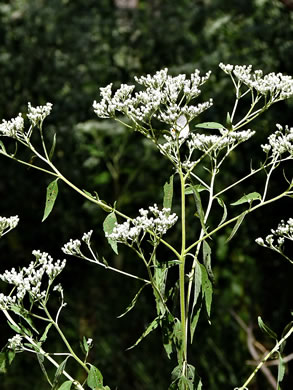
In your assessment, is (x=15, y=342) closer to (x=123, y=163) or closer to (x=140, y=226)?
(x=140, y=226)

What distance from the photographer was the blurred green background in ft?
11.2

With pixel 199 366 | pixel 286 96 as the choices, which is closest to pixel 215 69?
pixel 199 366

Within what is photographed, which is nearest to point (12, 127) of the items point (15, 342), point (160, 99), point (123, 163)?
point (160, 99)

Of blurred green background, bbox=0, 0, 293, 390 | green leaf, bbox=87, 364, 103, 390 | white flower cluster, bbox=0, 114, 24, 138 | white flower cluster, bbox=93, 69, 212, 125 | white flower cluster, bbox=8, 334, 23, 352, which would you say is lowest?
blurred green background, bbox=0, 0, 293, 390

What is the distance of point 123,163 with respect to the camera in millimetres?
4074

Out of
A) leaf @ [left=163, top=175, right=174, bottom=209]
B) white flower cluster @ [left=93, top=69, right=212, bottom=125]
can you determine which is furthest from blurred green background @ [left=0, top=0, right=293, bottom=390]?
white flower cluster @ [left=93, top=69, right=212, bottom=125]

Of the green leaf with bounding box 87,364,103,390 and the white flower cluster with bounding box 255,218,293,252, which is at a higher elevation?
the white flower cluster with bounding box 255,218,293,252

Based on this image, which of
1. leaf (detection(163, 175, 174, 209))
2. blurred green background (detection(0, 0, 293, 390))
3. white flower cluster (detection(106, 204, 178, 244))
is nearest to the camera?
white flower cluster (detection(106, 204, 178, 244))

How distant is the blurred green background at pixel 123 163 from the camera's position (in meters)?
3.42

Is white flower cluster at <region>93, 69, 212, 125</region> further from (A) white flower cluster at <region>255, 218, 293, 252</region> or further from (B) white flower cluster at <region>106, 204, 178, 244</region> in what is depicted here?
(A) white flower cluster at <region>255, 218, 293, 252</region>

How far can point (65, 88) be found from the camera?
14.0 ft

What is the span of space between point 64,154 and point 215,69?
3.46 ft

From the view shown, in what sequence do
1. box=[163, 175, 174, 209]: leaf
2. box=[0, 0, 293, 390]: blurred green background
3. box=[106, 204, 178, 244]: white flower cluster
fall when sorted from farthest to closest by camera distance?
1. box=[0, 0, 293, 390]: blurred green background
2. box=[163, 175, 174, 209]: leaf
3. box=[106, 204, 178, 244]: white flower cluster

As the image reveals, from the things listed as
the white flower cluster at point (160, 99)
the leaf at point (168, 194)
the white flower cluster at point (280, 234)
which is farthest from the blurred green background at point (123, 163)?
the white flower cluster at point (160, 99)
